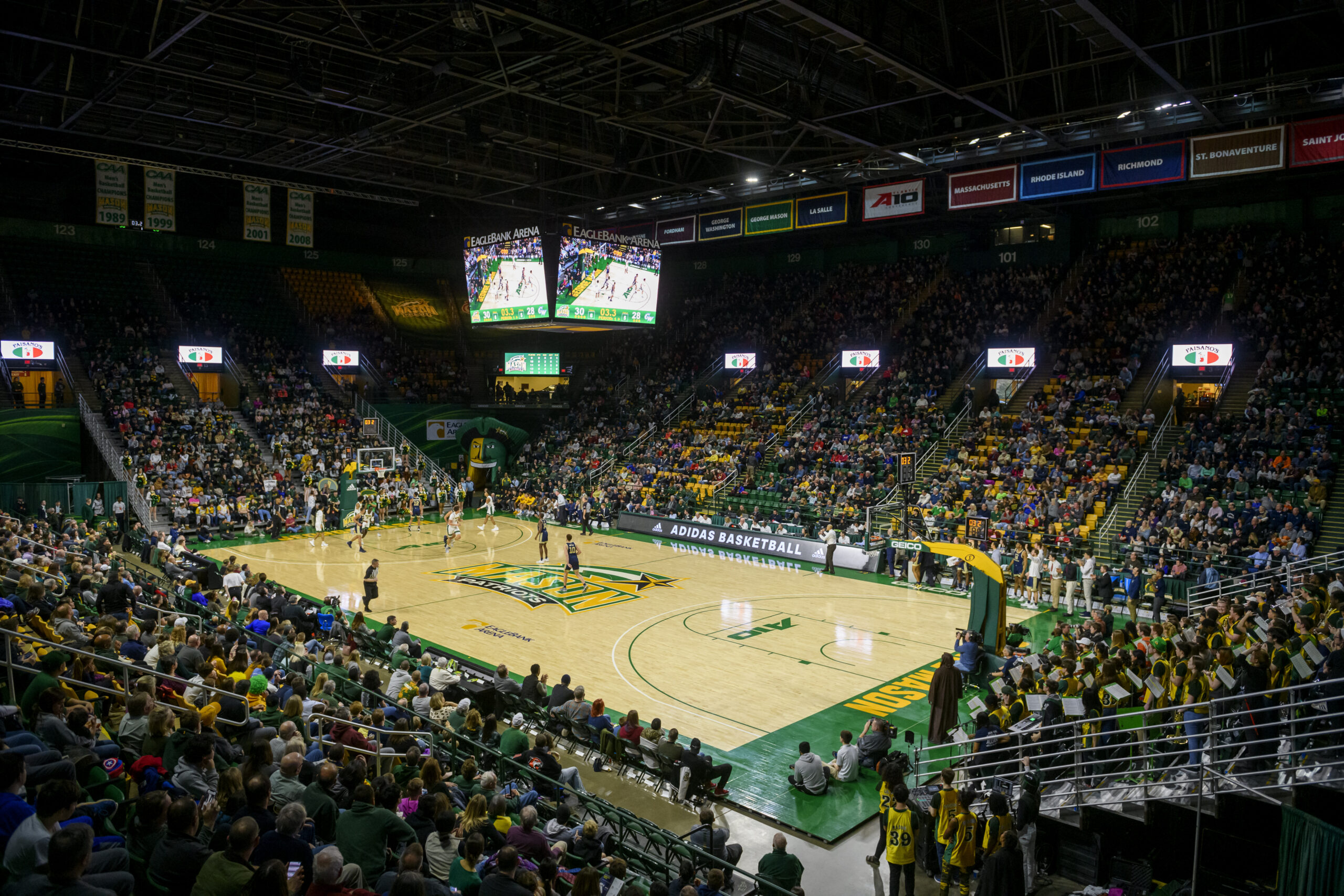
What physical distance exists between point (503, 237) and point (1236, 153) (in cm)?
2138

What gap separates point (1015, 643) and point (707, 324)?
32.2m

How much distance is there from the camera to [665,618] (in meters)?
21.6

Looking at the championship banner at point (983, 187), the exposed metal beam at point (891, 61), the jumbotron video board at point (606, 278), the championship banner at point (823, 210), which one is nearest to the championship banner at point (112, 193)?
the jumbotron video board at point (606, 278)

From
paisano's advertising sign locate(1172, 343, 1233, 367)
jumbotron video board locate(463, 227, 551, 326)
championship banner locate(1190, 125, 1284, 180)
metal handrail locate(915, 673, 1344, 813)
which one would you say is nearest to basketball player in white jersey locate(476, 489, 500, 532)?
jumbotron video board locate(463, 227, 551, 326)

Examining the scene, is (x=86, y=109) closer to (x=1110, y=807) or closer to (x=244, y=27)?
(x=244, y=27)

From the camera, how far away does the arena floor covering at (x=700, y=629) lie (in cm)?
1448

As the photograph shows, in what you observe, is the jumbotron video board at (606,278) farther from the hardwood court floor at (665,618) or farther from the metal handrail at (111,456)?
the metal handrail at (111,456)

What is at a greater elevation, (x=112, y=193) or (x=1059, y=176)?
(x=1059, y=176)

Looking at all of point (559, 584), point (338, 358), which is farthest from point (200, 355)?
point (559, 584)

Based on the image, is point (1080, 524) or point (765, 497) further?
point (765, 497)

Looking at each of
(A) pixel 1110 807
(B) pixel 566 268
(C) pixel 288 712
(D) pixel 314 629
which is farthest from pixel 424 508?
(A) pixel 1110 807

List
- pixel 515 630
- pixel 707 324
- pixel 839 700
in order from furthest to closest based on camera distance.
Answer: pixel 707 324 < pixel 515 630 < pixel 839 700

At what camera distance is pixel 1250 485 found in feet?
81.0

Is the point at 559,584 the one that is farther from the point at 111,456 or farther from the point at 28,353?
the point at 28,353
